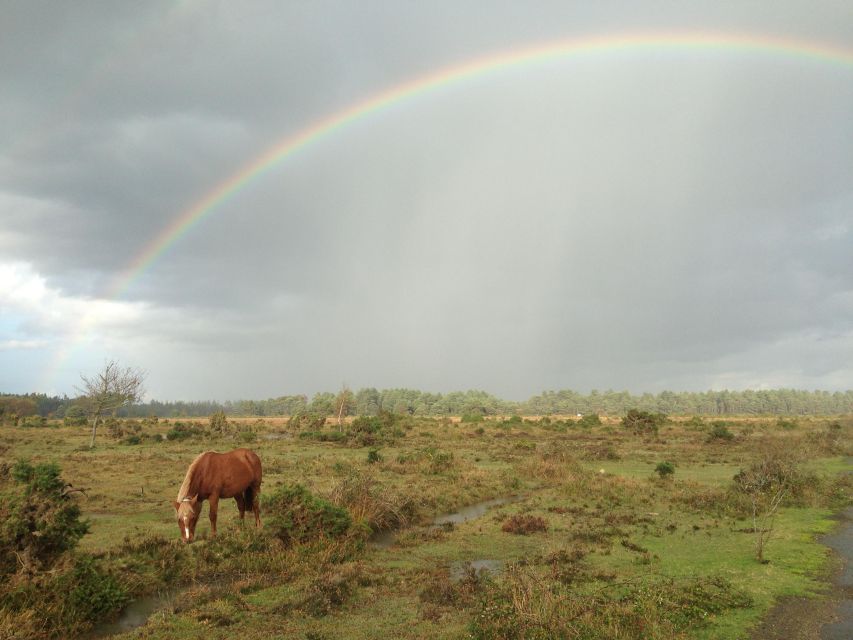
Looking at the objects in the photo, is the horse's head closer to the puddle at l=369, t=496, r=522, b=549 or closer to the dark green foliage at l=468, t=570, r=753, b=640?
the puddle at l=369, t=496, r=522, b=549

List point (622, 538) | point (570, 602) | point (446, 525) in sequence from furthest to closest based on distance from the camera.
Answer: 1. point (446, 525)
2. point (622, 538)
3. point (570, 602)

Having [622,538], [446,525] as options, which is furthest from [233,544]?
[622,538]

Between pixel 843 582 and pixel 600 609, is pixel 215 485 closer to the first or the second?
pixel 600 609

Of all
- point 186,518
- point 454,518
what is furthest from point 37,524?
point 454,518

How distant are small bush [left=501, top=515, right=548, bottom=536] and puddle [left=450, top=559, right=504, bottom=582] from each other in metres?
3.64

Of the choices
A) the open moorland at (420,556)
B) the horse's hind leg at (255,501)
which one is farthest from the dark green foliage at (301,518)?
the horse's hind leg at (255,501)

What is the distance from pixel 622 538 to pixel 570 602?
846cm

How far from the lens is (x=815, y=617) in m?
10.3

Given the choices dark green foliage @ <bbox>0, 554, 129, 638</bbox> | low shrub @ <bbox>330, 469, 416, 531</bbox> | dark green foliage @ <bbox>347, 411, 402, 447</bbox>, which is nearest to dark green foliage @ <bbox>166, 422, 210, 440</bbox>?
dark green foliage @ <bbox>347, 411, 402, 447</bbox>

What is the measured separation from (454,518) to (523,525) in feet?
12.7

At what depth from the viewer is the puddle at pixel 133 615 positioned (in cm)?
992

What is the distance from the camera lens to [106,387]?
161ft

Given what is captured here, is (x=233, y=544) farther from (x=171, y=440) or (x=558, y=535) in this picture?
(x=171, y=440)

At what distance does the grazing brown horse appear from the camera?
14.5 metres
